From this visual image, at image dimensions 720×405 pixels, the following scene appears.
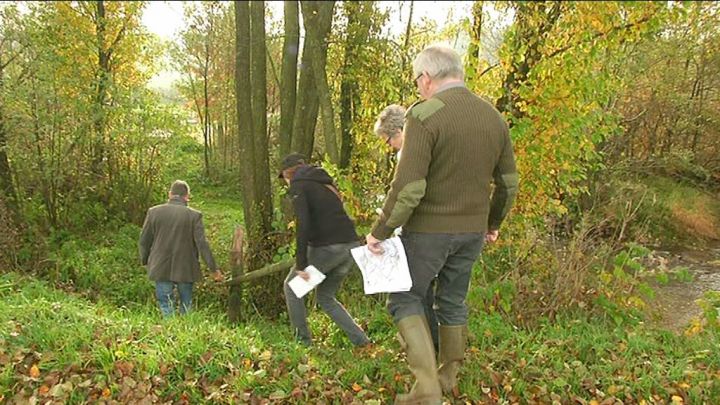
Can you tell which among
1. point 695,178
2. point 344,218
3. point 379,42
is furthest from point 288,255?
point 695,178

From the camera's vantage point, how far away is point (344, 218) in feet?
13.6

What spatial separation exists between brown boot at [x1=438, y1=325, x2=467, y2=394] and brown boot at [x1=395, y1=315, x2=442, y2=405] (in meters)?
0.24

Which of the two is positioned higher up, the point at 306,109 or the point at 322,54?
the point at 322,54

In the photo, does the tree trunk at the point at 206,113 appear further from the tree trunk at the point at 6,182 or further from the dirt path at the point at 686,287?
the dirt path at the point at 686,287

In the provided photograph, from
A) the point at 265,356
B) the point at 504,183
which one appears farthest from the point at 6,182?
the point at 504,183

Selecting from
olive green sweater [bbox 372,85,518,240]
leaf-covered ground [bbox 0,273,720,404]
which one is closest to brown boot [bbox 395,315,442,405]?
leaf-covered ground [bbox 0,273,720,404]

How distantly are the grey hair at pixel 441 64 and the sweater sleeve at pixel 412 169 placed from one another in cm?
29

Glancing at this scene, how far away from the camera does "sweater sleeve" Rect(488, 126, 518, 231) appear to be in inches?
115

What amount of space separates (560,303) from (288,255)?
9.73 feet

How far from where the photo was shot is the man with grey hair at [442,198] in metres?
2.63

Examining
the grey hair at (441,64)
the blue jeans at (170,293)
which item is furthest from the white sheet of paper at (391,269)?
Result: the blue jeans at (170,293)

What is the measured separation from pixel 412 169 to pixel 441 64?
1.95 feet

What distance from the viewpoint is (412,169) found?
2609mm

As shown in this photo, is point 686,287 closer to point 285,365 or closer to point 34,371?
point 285,365
